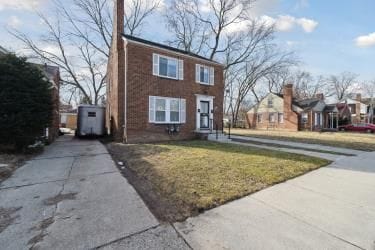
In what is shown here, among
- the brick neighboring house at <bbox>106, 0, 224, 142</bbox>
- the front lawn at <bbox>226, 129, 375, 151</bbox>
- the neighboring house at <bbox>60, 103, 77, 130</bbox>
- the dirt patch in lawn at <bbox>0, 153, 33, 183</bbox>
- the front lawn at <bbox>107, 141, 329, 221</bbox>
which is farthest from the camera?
the neighboring house at <bbox>60, 103, 77, 130</bbox>

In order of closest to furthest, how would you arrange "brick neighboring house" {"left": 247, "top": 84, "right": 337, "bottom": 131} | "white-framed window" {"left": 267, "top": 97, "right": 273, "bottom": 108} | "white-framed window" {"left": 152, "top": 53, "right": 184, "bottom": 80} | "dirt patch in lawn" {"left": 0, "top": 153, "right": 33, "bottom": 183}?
"dirt patch in lawn" {"left": 0, "top": 153, "right": 33, "bottom": 183} < "white-framed window" {"left": 152, "top": 53, "right": 184, "bottom": 80} < "brick neighboring house" {"left": 247, "top": 84, "right": 337, "bottom": 131} < "white-framed window" {"left": 267, "top": 97, "right": 273, "bottom": 108}

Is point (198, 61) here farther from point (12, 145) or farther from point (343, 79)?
point (343, 79)

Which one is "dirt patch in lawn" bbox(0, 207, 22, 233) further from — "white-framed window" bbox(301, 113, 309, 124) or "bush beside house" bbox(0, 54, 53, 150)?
"white-framed window" bbox(301, 113, 309, 124)

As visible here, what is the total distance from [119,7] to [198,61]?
5.68m

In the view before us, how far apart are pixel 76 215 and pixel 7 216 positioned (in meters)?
1.15

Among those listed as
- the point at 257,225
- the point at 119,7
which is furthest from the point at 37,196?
the point at 119,7

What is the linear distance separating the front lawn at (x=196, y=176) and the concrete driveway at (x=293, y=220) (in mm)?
331

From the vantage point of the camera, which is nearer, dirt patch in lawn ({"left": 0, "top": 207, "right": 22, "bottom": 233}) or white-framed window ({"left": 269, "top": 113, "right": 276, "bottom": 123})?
dirt patch in lawn ({"left": 0, "top": 207, "right": 22, "bottom": 233})

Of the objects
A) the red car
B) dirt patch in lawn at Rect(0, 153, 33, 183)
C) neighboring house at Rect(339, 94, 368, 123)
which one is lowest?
dirt patch in lawn at Rect(0, 153, 33, 183)

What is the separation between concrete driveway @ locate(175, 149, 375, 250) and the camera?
3.15 m

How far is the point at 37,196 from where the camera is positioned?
4.89m

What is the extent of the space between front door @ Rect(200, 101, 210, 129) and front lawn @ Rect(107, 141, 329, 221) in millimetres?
7024

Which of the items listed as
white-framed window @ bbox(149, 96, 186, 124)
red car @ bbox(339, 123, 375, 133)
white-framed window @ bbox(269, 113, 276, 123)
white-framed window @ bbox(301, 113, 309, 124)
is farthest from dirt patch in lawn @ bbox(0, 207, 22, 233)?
red car @ bbox(339, 123, 375, 133)

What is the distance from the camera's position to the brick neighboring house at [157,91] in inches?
515
